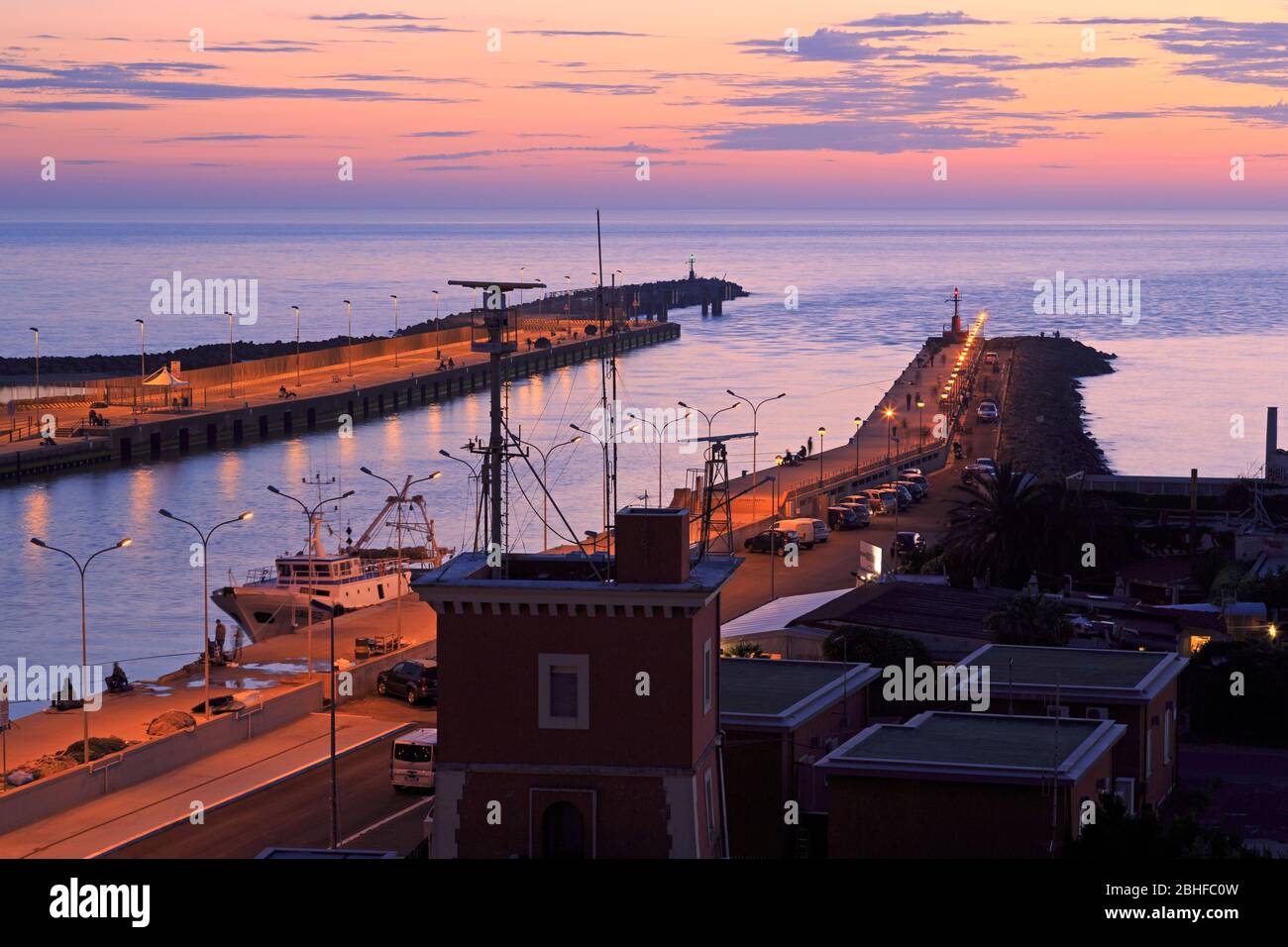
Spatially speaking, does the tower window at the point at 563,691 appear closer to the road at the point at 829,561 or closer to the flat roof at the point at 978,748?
the flat roof at the point at 978,748

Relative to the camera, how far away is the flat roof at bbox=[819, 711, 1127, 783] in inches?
794

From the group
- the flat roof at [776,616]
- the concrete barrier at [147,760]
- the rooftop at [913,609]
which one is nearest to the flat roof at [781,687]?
the flat roof at [776,616]

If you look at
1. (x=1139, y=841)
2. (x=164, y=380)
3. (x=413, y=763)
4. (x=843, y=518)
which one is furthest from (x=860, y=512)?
(x=164, y=380)

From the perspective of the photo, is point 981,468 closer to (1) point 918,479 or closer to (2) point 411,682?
(1) point 918,479

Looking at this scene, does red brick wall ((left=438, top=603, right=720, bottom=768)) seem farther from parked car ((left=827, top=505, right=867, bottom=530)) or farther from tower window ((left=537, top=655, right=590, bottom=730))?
parked car ((left=827, top=505, right=867, bottom=530))

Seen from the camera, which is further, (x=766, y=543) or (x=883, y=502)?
(x=883, y=502)

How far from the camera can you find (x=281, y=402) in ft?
326

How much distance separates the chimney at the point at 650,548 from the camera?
57.8 feet

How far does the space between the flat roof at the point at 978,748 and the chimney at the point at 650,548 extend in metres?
3.98

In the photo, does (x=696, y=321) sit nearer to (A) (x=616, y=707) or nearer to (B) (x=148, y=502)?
(B) (x=148, y=502)

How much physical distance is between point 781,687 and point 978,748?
4.58m

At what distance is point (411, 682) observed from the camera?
35.2 m
